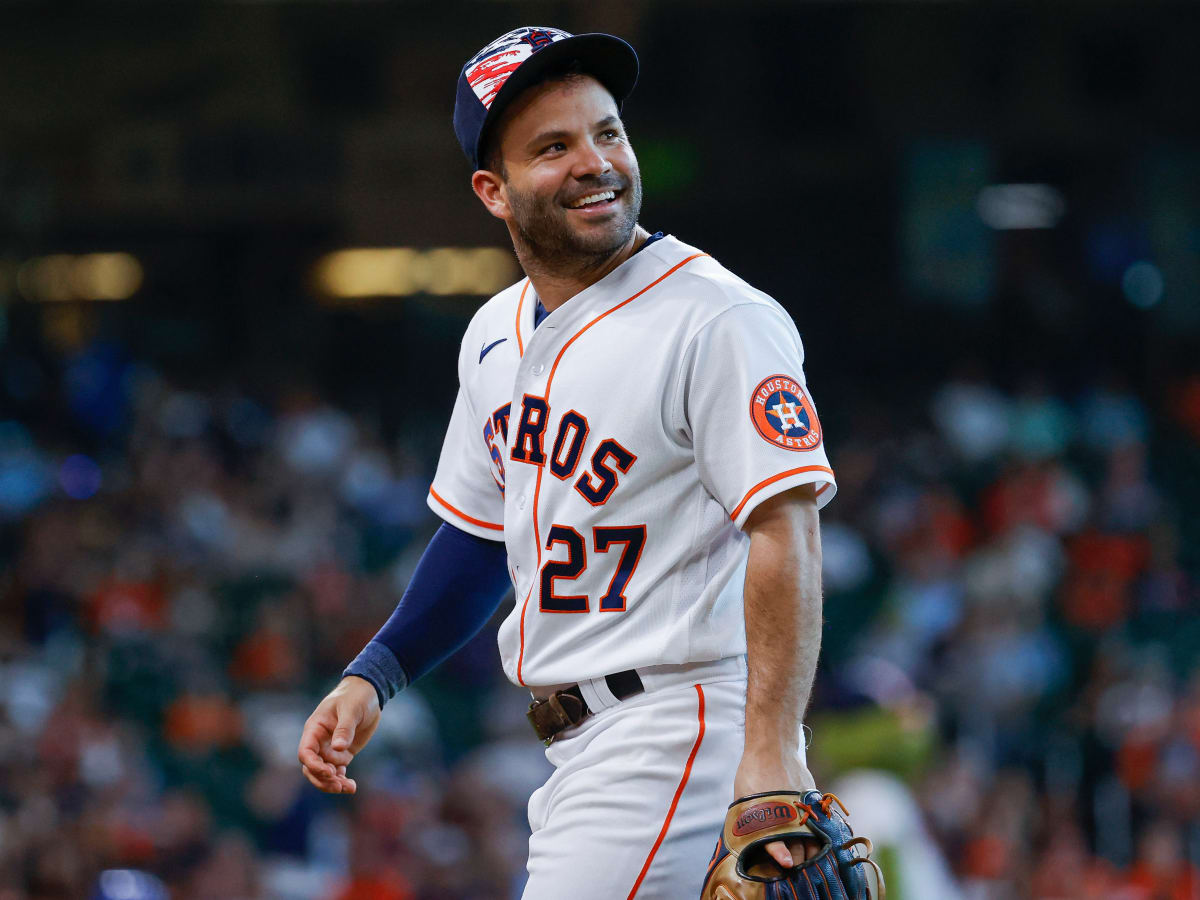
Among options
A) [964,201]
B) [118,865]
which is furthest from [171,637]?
[964,201]

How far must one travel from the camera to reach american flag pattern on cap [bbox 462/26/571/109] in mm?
2043

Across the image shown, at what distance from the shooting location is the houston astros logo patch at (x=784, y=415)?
1.86m

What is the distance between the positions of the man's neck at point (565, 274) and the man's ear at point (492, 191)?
2.5 inches

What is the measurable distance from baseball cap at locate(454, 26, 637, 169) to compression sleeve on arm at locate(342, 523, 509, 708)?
2.09 ft

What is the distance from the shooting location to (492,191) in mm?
2168

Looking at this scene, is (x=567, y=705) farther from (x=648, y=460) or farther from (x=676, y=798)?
(x=648, y=460)

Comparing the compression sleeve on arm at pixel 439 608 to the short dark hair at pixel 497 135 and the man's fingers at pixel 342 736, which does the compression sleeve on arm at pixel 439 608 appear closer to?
the man's fingers at pixel 342 736

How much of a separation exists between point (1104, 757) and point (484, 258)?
19.7ft

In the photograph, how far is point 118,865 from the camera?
6.12 m

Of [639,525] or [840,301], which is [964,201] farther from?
[639,525]

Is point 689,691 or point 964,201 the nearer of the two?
point 689,691

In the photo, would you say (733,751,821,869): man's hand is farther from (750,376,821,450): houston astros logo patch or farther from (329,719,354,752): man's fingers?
(329,719,354,752): man's fingers

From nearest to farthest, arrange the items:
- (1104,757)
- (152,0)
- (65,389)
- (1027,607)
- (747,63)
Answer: (1104,757) < (1027,607) < (65,389) < (152,0) < (747,63)

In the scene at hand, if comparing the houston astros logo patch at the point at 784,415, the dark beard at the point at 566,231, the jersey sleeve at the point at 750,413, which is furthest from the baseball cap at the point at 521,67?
the houston astros logo patch at the point at 784,415
